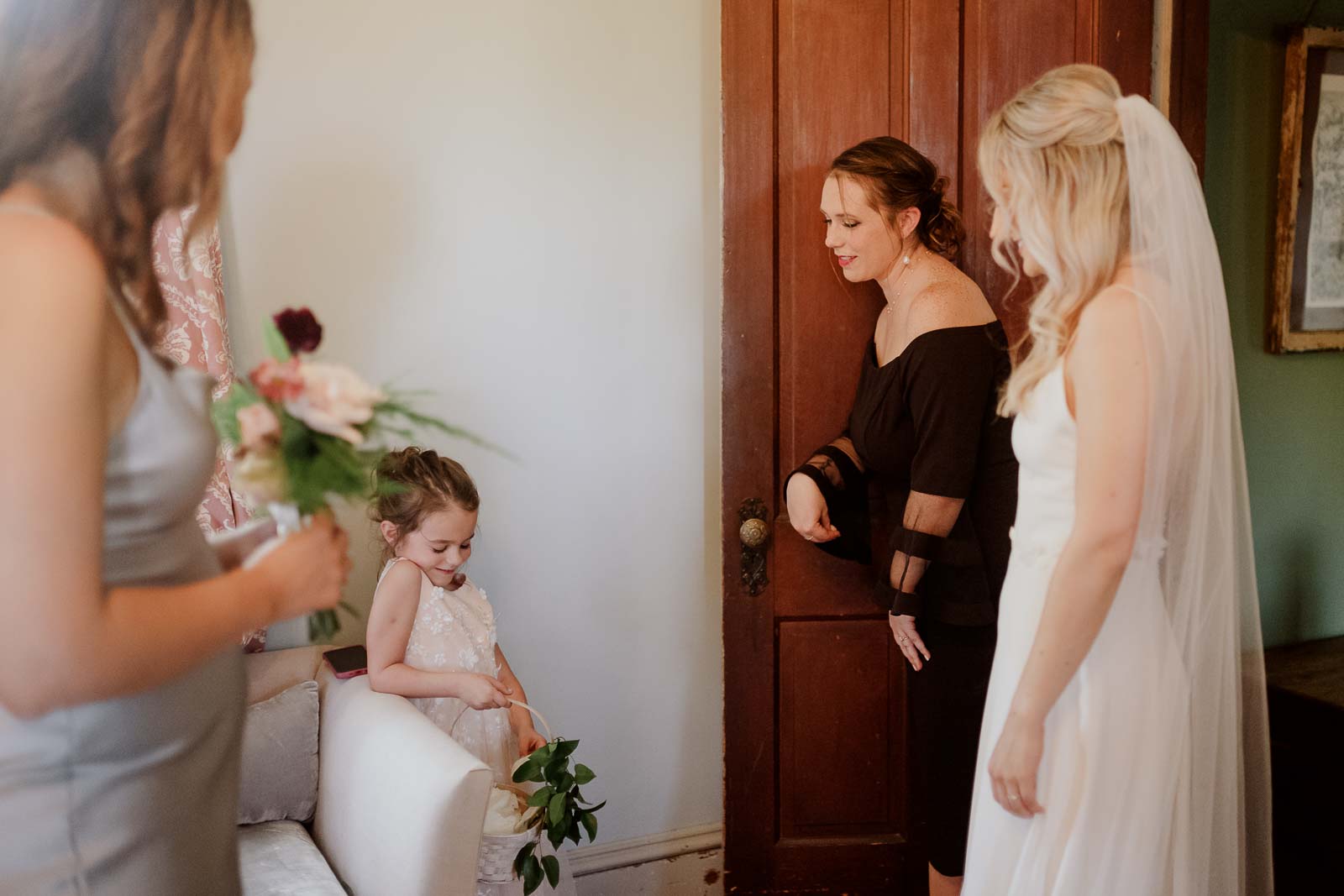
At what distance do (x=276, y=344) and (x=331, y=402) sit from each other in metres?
0.11

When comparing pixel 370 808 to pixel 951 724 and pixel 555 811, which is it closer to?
pixel 555 811

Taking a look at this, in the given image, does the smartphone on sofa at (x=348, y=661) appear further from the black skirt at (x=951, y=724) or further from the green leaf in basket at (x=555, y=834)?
the black skirt at (x=951, y=724)

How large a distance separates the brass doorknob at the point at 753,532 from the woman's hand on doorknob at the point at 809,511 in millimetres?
93

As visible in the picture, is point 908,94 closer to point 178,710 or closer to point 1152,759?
point 1152,759

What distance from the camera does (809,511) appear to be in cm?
232

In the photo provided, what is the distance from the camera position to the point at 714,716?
9.52 ft

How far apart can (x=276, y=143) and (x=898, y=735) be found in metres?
1.95

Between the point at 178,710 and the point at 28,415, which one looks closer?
the point at 28,415

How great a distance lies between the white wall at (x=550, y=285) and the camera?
2355 millimetres

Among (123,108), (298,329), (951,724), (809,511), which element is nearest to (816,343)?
(809,511)

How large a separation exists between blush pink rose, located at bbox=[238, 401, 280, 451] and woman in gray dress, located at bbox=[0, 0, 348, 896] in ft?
0.12

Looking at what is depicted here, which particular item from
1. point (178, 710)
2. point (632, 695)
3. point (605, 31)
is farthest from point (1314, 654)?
point (178, 710)

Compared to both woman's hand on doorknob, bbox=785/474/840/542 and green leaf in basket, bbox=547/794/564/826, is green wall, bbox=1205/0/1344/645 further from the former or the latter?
green leaf in basket, bbox=547/794/564/826

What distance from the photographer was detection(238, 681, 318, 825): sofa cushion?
2.10m
